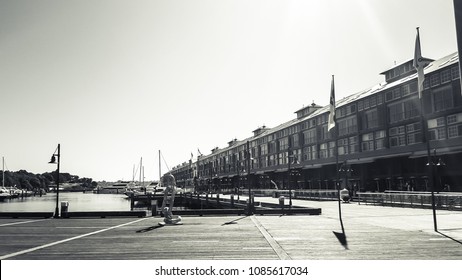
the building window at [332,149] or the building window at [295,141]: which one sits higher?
the building window at [295,141]

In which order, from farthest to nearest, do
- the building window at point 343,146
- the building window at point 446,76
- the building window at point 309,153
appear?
1. the building window at point 309,153
2. the building window at point 343,146
3. the building window at point 446,76

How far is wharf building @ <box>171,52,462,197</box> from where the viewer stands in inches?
1753

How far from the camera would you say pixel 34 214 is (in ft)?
92.8

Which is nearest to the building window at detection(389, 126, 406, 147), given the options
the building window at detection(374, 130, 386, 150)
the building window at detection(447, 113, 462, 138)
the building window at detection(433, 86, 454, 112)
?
the building window at detection(374, 130, 386, 150)

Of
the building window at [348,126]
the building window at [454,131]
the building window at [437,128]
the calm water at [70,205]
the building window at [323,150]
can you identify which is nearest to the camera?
the building window at [454,131]

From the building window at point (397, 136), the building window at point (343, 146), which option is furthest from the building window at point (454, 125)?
the building window at point (343, 146)

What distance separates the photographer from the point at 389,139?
54750 millimetres

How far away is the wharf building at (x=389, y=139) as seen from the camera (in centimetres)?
4453

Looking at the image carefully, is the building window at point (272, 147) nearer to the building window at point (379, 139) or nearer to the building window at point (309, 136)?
the building window at point (309, 136)

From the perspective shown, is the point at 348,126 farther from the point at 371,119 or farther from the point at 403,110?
the point at 403,110

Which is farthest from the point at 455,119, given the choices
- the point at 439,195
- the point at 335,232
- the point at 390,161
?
the point at 335,232

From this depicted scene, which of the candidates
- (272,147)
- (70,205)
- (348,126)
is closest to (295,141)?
(272,147)

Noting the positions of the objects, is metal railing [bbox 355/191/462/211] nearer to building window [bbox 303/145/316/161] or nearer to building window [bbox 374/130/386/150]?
Answer: building window [bbox 374/130/386/150]

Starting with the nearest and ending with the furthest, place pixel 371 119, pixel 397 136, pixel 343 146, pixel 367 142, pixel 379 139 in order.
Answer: pixel 397 136 → pixel 379 139 → pixel 371 119 → pixel 367 142 → pixel 343 146
